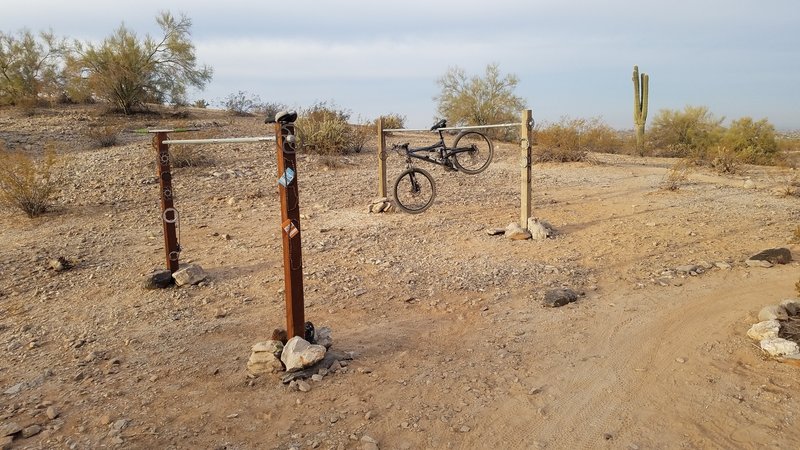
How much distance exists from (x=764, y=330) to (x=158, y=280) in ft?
16.8

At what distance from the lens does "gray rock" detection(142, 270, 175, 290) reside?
5.38 m

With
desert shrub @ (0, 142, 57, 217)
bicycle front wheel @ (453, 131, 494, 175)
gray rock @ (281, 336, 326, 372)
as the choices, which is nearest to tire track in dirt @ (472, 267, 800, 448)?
gray rock @ (281, 336, 326, 372)

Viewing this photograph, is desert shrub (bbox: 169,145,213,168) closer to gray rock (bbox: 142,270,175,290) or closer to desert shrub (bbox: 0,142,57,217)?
desert shrub (bbox: 0,142,57,217)

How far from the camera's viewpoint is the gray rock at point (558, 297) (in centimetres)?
479

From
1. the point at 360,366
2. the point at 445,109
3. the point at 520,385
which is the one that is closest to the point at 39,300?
the point at 360,366

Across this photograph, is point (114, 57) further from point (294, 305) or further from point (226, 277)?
point (294, 305)

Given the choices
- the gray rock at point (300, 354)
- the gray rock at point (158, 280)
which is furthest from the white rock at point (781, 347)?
the gray rock at point (158, 280)

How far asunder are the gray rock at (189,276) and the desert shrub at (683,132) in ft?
55.4

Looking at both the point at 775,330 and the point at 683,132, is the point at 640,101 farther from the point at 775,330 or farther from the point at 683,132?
the point at 775,330

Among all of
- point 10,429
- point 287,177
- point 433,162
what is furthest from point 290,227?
point 433,162

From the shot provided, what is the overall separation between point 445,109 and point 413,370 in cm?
1975

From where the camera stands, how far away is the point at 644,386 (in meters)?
3.44

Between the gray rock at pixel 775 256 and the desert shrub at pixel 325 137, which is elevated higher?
the desert shrub at pixel 325 137

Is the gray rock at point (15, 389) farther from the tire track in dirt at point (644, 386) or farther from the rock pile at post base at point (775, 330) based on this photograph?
the rock pile at post base at point (775, 330)
